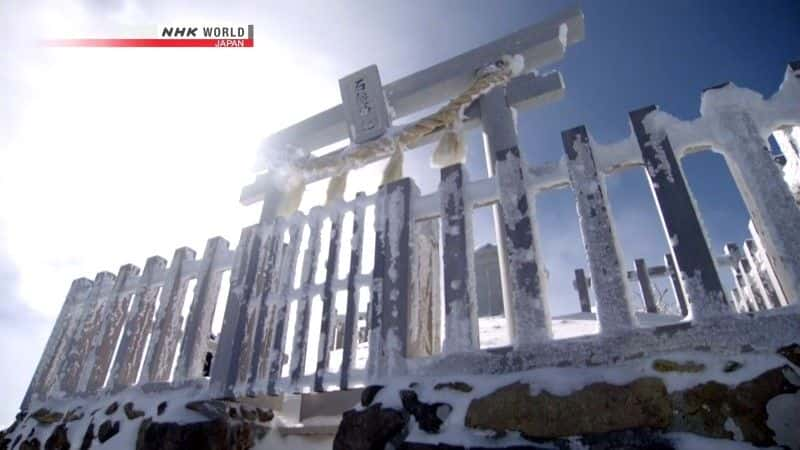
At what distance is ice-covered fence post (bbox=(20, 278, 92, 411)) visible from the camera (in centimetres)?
397

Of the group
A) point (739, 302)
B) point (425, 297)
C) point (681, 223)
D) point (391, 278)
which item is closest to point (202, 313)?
point (391, 278)

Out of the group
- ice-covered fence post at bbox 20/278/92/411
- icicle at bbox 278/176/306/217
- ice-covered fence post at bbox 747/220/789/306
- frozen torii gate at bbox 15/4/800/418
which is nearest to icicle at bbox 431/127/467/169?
frozen torii gate at bbox 15/4/800/418

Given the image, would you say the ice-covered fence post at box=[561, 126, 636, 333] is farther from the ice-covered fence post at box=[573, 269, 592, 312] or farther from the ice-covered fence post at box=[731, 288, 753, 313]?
the ice-covered fence post at box=[573, 269, 592, 312]

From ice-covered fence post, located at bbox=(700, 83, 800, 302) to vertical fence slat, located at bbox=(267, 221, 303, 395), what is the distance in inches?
108

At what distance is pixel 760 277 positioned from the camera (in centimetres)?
400

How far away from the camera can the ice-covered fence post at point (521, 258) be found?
2090 mm

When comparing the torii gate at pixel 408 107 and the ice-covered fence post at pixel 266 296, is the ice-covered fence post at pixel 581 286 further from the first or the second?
the ice-covered fence post at pixel 266 296

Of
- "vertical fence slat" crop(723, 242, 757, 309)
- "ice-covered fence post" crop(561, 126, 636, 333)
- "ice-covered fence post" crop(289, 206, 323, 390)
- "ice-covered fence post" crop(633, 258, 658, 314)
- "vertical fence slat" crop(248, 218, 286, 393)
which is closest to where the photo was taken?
"ice-covered fence post" crop(561, 126, 636, 333)

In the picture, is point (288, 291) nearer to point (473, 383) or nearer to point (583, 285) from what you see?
point (473, 383)

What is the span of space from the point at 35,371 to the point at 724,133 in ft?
19.5

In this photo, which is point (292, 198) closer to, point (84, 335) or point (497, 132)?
point (497, 132)

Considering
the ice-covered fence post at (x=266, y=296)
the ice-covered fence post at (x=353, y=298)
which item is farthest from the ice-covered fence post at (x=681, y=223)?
the ice-covered fence post at (x=266, y=296)

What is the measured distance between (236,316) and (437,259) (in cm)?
161

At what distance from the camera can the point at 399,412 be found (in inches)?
80.9
